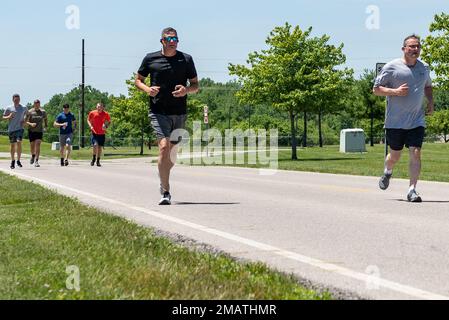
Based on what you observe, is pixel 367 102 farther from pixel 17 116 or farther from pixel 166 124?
pixel 166 124

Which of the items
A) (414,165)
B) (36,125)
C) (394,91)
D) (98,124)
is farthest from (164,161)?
(98,124)

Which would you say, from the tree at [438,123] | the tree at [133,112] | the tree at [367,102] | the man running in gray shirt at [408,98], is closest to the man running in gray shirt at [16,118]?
the man running in gray shirt at [408,98]

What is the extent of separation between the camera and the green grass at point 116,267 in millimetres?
4129

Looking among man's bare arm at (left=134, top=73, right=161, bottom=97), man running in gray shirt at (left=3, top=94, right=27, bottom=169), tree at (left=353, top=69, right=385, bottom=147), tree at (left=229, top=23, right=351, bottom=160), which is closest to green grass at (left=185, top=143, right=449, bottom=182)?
tree at (left=229, top=23, right=351, bottom=160)

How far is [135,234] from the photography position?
255 inches

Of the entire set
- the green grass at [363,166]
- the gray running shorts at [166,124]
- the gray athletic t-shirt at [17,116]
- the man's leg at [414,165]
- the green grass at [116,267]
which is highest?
the gray athletic t-shirt at [17,116]

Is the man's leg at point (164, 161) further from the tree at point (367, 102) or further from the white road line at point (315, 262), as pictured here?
the tree at point (367, 102)

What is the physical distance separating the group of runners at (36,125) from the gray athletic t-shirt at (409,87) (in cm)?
1354

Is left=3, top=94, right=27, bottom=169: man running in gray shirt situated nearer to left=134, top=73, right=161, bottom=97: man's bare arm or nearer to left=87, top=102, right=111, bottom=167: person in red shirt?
left=87, top=102, right=111, bottom=167: person in red shirt

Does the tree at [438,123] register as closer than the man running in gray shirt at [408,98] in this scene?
No

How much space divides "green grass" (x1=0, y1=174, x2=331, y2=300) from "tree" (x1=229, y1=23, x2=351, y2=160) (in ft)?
94.2

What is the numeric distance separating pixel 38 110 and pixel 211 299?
19.4 metres

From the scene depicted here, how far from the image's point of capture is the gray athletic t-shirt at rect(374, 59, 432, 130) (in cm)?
984
